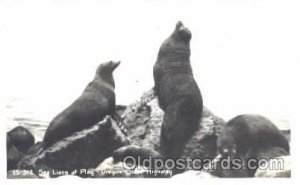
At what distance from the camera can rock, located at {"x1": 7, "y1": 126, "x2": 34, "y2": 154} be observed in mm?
5121

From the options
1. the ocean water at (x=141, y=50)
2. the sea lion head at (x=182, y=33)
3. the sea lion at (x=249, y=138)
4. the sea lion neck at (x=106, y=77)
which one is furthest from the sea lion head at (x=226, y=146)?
the sea lion neck at (x=106, y=77)

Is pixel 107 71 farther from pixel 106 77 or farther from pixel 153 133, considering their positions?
pixel 153 133

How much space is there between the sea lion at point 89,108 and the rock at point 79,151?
57 mm

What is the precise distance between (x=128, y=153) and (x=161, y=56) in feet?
2.98

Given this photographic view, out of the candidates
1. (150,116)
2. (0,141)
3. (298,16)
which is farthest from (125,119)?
(298,16)

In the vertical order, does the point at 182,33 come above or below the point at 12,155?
above

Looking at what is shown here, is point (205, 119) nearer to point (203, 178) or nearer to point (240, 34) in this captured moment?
point (203, 178)

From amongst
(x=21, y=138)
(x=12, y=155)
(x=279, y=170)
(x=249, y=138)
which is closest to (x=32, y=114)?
(x=21, y=138)

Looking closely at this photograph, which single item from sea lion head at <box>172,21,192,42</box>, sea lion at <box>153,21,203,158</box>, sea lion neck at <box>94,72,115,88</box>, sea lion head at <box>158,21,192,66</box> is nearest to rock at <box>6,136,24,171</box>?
sea lion neck at <box>94,72,115,88</box>

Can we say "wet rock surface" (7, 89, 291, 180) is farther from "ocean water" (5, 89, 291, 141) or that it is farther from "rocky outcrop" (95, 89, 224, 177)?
"ocean water" (5, 89, 291, 141)

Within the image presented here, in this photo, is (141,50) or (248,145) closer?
(248,145)

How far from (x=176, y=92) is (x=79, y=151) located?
994 mm

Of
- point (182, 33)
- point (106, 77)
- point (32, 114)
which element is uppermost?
point (182, 33)

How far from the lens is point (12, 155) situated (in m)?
5.12
